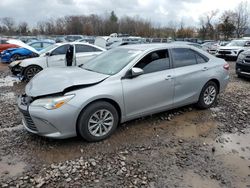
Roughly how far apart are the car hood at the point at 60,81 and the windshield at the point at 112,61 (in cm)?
24

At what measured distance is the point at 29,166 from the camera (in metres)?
3.21

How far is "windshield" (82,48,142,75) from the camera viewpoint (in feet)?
13.7

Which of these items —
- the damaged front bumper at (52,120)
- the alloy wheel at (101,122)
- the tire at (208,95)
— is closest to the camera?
the damaged front bumper at (52,120)

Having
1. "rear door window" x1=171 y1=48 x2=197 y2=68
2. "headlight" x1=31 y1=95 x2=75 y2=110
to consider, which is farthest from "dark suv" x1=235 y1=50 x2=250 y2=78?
"headlight" x1=31 y1=95 x2=75 y2=110

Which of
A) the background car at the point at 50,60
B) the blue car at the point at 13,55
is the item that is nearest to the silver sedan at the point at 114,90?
the background car at the point at 50,60

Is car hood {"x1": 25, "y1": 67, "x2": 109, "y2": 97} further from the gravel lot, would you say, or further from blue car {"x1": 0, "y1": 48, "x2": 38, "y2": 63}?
blue car {"x1": 0, "y1": 48, "x2": 38, "y2": 63}

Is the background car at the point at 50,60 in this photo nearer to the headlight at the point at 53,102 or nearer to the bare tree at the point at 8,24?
the headlight at the point at 53,102

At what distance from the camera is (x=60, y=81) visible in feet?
12.3

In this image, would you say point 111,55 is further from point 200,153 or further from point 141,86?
point 200,153

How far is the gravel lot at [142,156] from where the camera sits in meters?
2.95

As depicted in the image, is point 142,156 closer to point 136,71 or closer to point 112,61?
point 136,71

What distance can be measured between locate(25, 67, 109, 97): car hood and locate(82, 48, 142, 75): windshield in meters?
0.24

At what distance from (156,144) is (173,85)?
1277 millimetres

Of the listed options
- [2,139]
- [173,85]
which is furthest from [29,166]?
[173,85]
